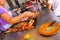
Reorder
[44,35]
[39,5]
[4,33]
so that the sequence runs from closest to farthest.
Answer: [44,35]
[4,33]
[39,5]

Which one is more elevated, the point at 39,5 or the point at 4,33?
the point at 39,5

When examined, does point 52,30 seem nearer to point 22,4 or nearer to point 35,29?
point 35,29

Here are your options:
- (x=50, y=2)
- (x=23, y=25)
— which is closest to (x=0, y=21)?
(x=23, y=25)

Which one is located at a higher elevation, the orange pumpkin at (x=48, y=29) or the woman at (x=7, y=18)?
the woman at (x=7, y=18)

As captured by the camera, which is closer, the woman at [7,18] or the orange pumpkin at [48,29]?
the orange pumpkin at [48,29]

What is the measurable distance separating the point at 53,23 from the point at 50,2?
19.5 inches

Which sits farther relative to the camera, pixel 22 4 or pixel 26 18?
pixel 22 4

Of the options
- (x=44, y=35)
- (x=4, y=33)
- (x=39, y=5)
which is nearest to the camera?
(x=44, y=35)

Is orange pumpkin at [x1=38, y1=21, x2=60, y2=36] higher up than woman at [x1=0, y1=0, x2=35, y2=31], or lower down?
lower down

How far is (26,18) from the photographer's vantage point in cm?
92

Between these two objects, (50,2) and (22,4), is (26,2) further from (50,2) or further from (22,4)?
(50,2)

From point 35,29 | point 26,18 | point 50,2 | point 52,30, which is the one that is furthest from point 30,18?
point 50,2

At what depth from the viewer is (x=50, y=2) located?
4.03ft

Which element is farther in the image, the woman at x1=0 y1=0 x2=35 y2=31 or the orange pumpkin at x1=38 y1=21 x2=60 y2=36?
the woman at x1=0 y1=0 x2=35 y2=31
